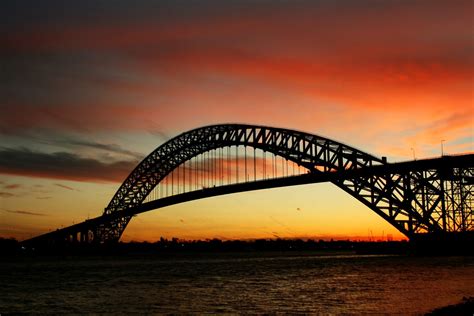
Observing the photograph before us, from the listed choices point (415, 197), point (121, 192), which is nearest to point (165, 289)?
point (415, 197)

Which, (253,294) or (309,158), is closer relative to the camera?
(253,294)

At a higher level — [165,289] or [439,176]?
[439,176]

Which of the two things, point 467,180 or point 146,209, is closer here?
point 467,180

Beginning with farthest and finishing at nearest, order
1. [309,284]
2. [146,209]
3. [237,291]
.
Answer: [146,209], [309,284], [237,291]

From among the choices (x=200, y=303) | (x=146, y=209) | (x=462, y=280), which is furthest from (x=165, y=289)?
(x=146, y=209)

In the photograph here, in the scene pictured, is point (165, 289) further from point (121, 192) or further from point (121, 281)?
point (121, 192)

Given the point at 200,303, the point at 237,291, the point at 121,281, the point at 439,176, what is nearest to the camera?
the point at 200,303

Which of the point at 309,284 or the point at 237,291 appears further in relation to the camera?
the point at 309,284

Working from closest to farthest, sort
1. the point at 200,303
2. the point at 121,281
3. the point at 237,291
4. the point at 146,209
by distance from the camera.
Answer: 1. the point at 200,303
2. the point at 237,291
3. the point at 121,281
4. the point at 146,209

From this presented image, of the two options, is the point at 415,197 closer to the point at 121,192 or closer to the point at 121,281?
the point at 121,281
